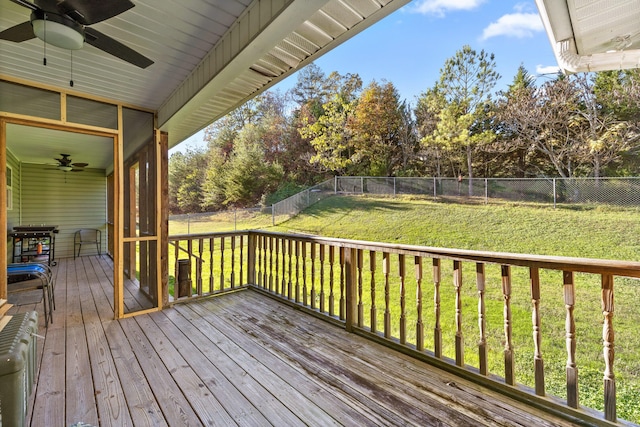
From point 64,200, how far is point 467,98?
15019 mm

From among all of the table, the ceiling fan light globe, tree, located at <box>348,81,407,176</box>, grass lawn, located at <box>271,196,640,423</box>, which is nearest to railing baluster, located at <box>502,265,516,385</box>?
grass lawn, located at <box>271,196,640,423</box>

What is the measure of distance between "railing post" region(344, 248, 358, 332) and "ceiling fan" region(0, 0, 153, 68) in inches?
88.9

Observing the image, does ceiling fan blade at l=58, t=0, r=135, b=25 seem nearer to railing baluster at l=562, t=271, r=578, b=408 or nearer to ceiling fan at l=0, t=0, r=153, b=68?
ceiling fan at l=0, t=0, r=153, b=68

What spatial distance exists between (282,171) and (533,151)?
11.8 m

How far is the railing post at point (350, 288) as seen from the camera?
258 cm

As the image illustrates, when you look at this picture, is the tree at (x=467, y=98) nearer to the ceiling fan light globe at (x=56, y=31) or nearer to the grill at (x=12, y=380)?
the ceiling fan light globe at (x=56, y=31)

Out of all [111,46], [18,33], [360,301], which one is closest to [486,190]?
[360,301]

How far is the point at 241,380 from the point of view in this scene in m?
1.88

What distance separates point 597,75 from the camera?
9.39 metres

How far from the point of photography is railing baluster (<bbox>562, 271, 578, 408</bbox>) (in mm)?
1461

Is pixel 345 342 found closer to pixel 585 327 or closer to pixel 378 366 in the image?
pixel 378 366

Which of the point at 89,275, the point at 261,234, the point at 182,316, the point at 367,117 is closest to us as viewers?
the point at 182,316

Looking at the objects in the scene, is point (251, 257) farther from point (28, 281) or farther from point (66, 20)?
point (66, 20)

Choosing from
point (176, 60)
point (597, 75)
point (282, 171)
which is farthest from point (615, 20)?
point (282, 171)
